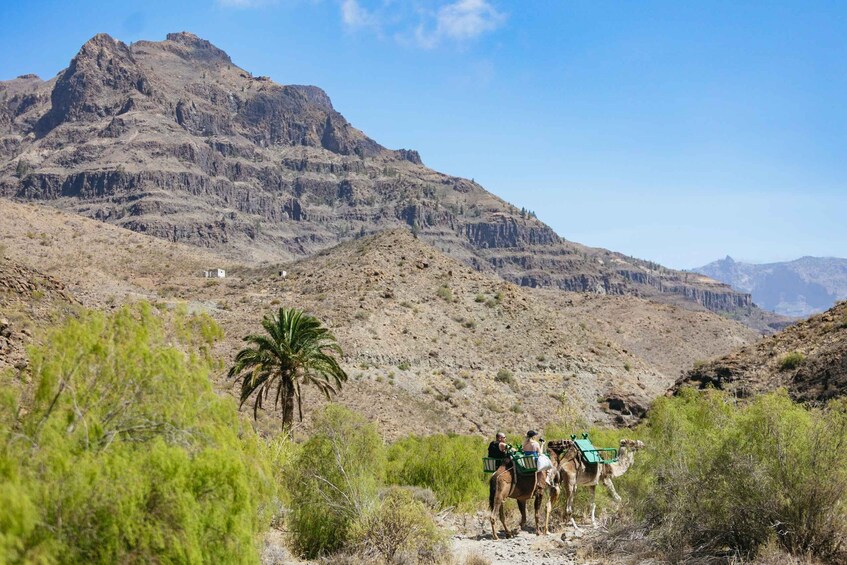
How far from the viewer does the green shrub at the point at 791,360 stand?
37950 mm

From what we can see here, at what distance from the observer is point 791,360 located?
126ft

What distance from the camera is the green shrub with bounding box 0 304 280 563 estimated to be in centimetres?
813

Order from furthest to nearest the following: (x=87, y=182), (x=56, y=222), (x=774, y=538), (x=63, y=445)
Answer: (x=87, y=182) → (x=56, y=222) → (x=774, y=538) → (x=63, y=445)

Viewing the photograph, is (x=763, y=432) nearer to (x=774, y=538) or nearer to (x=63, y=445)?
(x=774, y=538)

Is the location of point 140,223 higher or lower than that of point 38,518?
higher

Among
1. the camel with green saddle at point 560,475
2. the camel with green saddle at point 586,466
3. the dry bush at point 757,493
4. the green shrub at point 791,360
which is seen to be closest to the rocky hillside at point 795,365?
the green shrub at point 791,360

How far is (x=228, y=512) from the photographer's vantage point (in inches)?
369

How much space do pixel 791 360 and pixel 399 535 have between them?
3066 centimetres

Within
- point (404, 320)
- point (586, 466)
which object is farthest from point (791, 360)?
point (404, 320)

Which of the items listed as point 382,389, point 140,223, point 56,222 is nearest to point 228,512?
point 382,389

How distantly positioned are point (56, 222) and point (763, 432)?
84948 millimetres

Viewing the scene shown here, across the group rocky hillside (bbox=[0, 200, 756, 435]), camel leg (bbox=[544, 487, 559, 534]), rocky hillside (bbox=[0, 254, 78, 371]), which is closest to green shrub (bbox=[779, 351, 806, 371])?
rocky hillside (bbox=[0, 200, 756, 435])

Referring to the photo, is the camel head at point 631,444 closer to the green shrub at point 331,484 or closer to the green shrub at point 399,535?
the green shrub at point 331,484

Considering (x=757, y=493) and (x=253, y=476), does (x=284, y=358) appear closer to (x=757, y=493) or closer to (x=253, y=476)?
(x=757, y=493)
